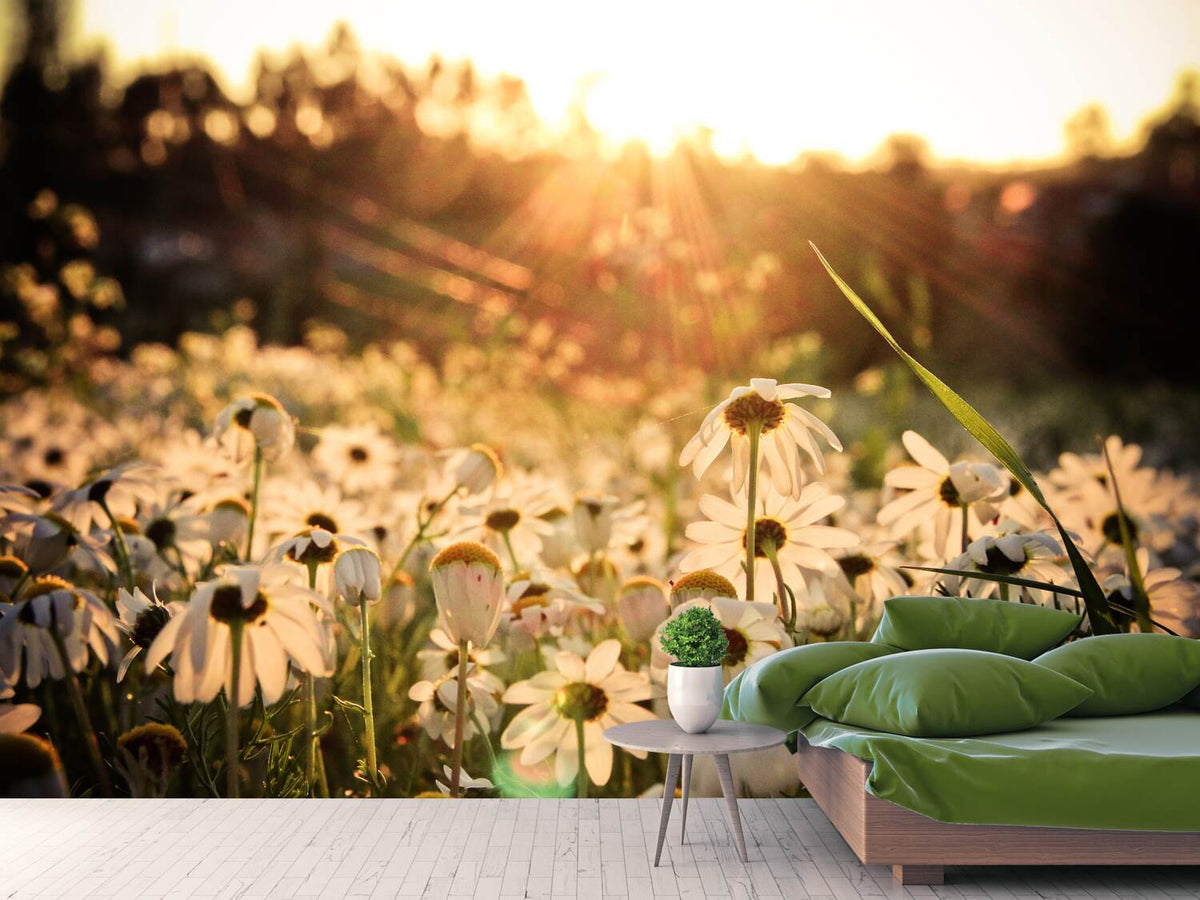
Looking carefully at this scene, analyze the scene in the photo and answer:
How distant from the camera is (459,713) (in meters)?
2.31

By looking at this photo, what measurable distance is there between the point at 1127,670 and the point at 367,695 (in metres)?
1.37

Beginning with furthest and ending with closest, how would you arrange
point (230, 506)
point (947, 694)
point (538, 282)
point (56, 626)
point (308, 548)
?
point (538, 282)
point (230, 506)
point (56, 626)
point (308, 548)
point (947, 694)

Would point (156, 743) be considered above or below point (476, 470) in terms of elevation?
below

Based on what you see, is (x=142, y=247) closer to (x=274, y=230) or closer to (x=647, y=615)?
(x=274, y=230)

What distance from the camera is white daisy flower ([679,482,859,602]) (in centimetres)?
252

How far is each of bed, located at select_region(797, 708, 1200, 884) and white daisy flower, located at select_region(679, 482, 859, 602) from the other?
0.60m

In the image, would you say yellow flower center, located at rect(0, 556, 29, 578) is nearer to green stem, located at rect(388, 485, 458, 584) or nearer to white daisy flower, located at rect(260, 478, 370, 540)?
white daisy flower, located at rect(260, 478, 370, 540)

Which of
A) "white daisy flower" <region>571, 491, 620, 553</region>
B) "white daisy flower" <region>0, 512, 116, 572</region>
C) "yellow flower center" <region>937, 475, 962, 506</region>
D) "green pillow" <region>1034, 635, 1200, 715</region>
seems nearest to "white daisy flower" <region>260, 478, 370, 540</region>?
"white daisy flower" <region>0, 512, 116, 572</region>

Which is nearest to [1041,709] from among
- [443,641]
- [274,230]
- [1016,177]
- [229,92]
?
[443,641]

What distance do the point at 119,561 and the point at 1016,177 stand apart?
2416mm

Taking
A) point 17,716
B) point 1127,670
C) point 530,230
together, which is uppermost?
point 530,230

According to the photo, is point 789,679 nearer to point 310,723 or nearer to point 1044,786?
point 1044,786

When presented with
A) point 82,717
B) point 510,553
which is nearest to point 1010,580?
point 510,553

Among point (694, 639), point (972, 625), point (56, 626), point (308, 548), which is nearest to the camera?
point (694, 639)
